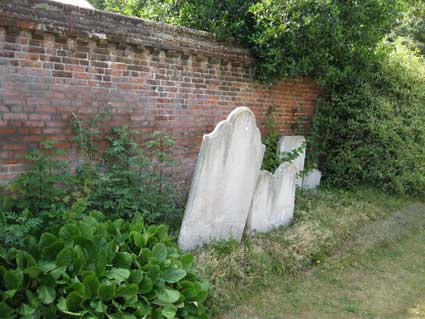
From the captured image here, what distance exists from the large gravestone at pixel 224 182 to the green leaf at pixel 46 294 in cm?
180

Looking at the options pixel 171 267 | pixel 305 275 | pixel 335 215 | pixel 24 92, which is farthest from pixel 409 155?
pixel 24 92

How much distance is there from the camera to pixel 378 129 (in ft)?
26.4

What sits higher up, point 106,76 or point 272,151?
point 106,76

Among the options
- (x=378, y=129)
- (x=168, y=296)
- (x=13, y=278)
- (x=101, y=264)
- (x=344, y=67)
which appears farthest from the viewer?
(x=378, y=129)

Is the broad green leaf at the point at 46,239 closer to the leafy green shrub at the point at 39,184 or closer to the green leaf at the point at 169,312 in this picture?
the leafy green shrub at the point at 39,184

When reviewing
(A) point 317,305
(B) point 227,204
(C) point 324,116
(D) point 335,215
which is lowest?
(A) point 317,305

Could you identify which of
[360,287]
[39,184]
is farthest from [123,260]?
[360,287]

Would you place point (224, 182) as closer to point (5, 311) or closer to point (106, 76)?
point (106, 76)

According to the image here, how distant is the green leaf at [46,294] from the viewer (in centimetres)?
300

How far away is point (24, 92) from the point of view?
4148mm

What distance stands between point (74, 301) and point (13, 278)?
47 cm

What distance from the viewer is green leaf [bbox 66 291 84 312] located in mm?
3018

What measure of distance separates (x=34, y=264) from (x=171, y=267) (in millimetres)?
1154

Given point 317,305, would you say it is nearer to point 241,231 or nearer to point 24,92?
point 241,231
